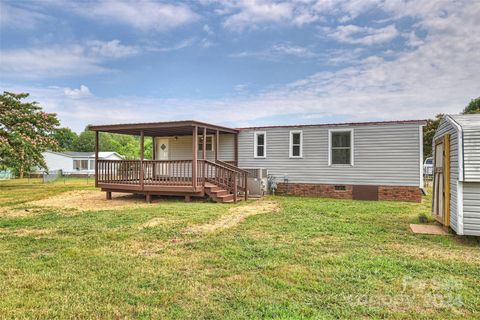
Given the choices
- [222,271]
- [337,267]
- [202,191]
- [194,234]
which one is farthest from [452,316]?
[202,191]

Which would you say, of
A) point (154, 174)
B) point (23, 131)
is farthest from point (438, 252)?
point (23, 131)

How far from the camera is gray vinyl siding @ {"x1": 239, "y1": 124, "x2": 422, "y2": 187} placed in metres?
11.3

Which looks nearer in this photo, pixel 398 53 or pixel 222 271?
pixel 222 271

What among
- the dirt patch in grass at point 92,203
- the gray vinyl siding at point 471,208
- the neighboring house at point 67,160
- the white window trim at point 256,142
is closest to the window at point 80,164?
the neighboring house at point 67,160

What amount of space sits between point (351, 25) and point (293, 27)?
8.33ft

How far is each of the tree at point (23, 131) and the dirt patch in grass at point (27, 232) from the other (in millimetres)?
12323

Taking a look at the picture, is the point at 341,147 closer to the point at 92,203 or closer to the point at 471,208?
the point at 471,208

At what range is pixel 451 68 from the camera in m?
13.3

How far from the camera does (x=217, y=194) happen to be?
10727mm

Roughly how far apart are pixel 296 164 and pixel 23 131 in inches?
622

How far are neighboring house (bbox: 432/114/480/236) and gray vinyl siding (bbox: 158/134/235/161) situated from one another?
364 inches

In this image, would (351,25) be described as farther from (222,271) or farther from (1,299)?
(1,299)

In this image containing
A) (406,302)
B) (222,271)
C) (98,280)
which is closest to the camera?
(406,302)

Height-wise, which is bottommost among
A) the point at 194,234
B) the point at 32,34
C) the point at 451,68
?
the point at 194,234
